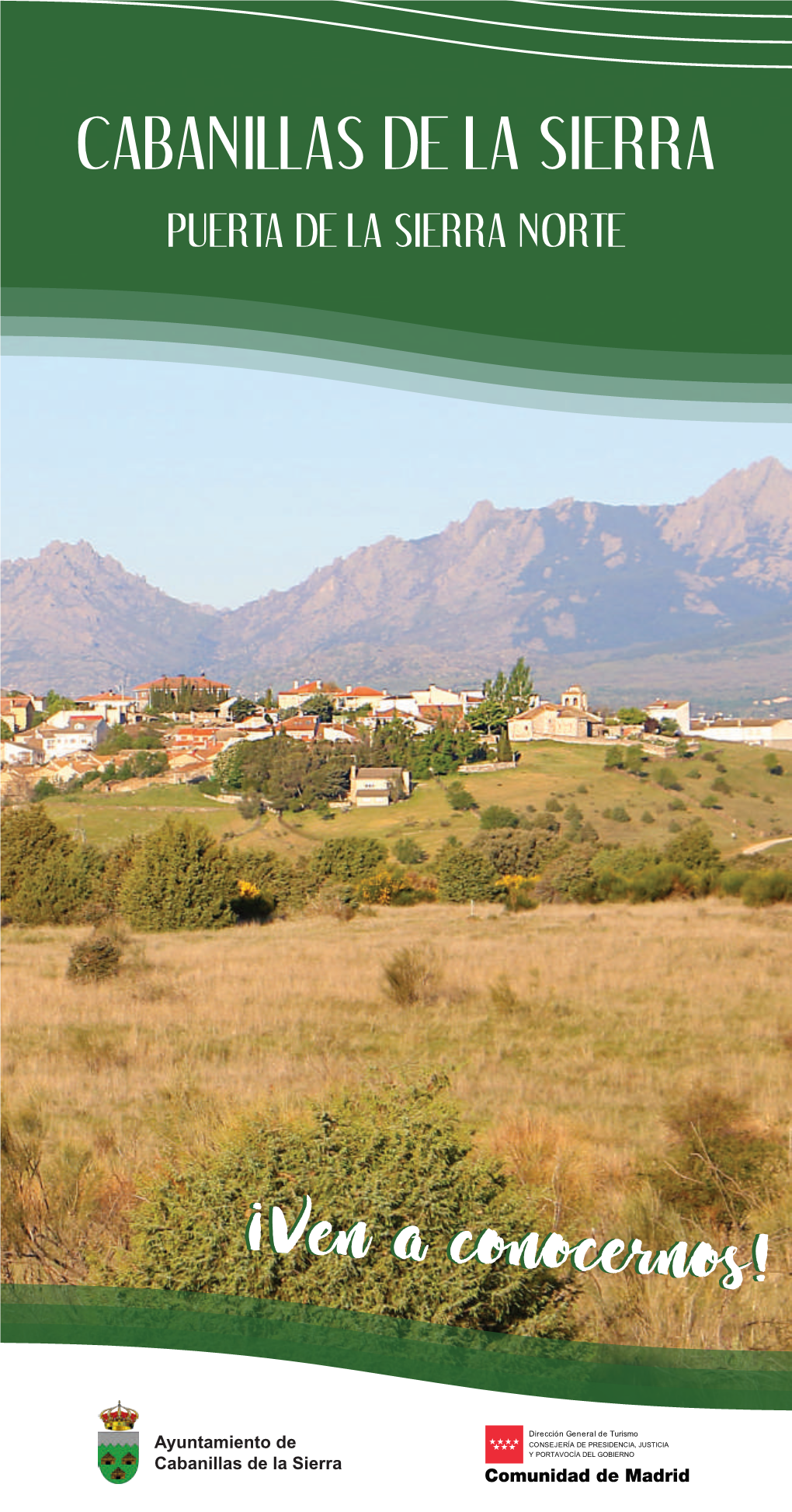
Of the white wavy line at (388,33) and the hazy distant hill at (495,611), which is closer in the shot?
the white wavy line at (388,33)

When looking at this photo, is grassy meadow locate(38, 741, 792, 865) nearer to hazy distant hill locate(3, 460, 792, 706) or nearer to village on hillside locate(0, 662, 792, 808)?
village on hillside locate(0, 662, 792, 808)

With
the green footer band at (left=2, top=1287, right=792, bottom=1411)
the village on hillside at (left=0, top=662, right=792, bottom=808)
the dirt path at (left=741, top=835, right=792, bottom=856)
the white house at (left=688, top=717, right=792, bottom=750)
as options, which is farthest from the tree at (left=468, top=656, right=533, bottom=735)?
the green footer band at (left=2, top=1287, right=792, bottom=1411)

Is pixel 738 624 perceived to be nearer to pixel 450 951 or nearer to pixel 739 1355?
pixel 450 951

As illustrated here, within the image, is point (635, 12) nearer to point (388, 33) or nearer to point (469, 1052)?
point (388, 33)

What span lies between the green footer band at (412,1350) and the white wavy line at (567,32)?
473cm

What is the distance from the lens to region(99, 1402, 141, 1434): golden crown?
350cm

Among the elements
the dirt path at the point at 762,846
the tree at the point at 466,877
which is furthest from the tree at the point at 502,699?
the dirt path at the point at 762,846

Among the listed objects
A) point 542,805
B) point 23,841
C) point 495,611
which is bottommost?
point 23,841

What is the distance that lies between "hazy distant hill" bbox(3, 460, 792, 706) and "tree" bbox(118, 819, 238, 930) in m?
1.87

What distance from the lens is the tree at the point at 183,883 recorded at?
7672 mm

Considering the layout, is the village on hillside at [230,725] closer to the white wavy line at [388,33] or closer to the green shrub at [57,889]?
the green shrub at [57,889]

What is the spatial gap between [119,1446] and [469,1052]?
10.8 feet

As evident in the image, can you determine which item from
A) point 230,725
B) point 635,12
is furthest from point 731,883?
point 635,12

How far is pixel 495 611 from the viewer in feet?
22.9
